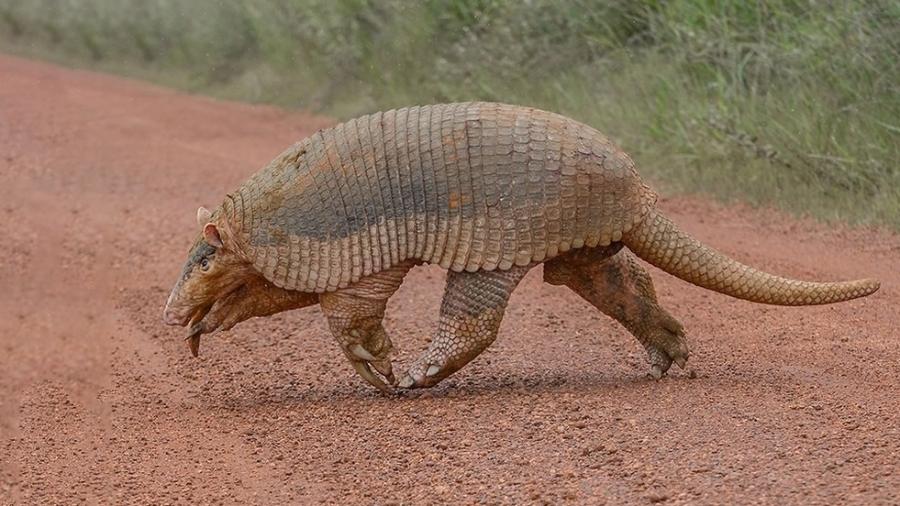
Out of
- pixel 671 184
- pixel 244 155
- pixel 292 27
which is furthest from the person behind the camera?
pixel 292 27

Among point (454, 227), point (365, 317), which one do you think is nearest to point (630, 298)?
point (454, 227)

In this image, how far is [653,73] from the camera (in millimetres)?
12836

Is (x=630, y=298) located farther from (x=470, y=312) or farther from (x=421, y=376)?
(x=421, y=376)

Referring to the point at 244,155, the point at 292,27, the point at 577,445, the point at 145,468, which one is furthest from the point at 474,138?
the point at 292,27

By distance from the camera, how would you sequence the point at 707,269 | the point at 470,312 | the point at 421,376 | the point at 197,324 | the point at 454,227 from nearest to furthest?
the point at 454,227, the point at 470,312, the point at 707,269, the point at 421,376, the point at 197,324

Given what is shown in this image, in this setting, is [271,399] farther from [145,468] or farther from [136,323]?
[136,323]

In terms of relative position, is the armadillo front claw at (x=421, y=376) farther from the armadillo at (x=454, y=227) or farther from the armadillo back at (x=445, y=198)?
the armadillo back at (x=445, y=198)

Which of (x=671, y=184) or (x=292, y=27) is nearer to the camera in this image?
(x=671, y=184)

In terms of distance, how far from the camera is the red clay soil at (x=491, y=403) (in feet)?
18.0

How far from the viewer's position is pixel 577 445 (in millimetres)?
5828

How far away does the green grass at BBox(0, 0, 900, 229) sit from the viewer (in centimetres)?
1070

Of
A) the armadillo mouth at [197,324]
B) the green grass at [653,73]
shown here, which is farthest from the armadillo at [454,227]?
the green grass at [653,73]

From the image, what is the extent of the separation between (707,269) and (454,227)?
1.18 m

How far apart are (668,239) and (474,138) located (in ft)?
3.24
